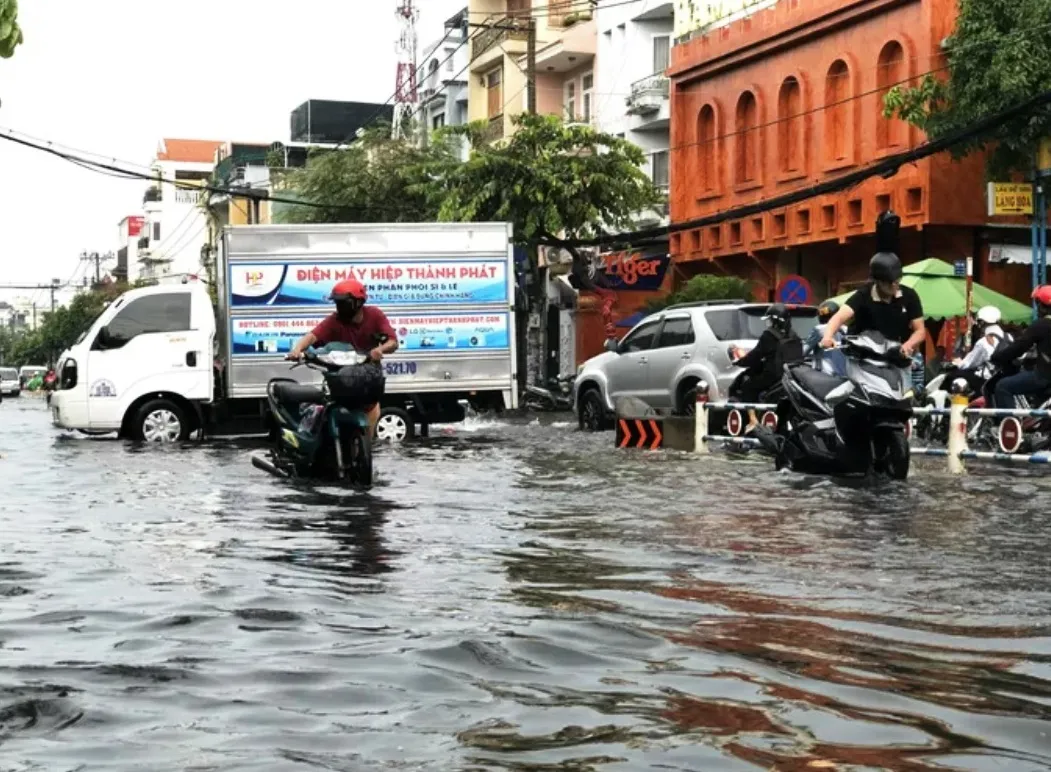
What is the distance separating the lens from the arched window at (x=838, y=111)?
3419cm

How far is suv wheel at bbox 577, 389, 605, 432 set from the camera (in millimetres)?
25328

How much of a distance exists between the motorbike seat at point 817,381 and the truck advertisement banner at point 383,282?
10.2 metres

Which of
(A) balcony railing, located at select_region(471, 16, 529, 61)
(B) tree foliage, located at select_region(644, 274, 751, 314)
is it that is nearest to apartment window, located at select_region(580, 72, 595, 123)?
(A) balcony railing, located at select_region(471, 16, 529, 61)

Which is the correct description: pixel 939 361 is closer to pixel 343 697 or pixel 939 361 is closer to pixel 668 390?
pixel 668 390

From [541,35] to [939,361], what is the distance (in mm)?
30546

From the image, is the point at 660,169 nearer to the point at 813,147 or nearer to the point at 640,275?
the point at 640,275

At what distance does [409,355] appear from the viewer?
22844 mm

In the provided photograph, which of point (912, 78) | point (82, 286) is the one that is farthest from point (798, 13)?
point (82, 286)

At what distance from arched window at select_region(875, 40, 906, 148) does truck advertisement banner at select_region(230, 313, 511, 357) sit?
12175mm

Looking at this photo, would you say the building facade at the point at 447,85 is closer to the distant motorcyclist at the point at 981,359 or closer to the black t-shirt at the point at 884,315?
the distant motorcyclist at the point at 981,359

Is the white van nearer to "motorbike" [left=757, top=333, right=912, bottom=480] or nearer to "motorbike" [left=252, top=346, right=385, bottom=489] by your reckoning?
"motorbike" [left=252, top=346, right=385, bottom=489]

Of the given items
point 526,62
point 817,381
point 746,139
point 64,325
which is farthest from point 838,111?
point 64,325

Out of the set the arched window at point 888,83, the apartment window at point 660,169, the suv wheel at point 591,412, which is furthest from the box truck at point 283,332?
the apartment window at point 660,169

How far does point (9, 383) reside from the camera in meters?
96.7
